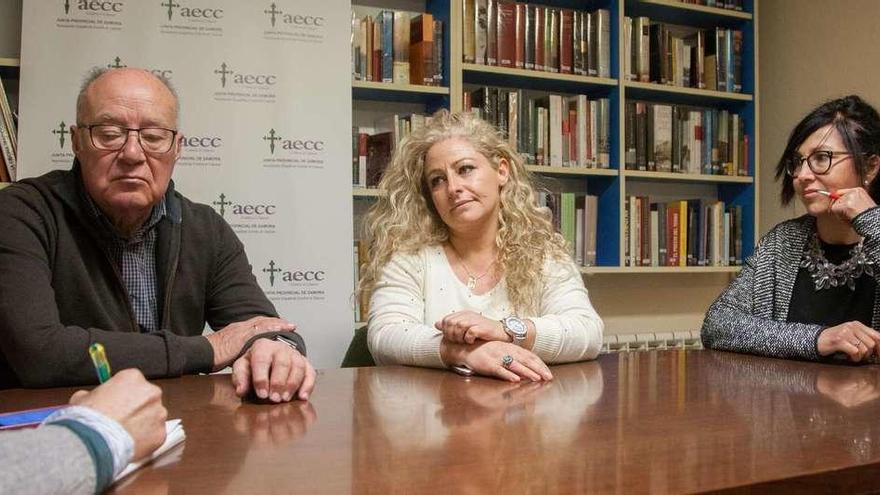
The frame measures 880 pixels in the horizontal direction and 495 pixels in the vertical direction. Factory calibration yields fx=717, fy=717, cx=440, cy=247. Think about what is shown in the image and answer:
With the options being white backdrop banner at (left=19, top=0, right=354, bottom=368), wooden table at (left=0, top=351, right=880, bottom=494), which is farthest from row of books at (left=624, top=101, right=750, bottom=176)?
wooden table at (left=0, top=351, right=880, bottom=494)

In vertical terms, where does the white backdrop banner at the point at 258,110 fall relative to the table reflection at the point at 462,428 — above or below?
above

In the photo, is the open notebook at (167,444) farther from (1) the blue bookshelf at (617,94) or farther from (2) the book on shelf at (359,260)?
(1) the blue bookshelf at (617,94)

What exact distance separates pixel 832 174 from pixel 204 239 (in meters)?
1.63

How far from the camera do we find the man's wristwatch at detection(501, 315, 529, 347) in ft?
4.85

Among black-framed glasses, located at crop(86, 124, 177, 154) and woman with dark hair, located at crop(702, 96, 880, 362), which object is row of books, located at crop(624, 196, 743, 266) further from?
black-framed glasses, located at crop(86, 124, 177, 154)

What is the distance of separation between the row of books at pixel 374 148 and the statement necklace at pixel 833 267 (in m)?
1.46

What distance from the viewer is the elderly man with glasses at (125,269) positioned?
125 centimetres

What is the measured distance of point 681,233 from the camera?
3.31 m

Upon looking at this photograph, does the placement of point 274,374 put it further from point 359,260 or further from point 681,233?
point 681,233

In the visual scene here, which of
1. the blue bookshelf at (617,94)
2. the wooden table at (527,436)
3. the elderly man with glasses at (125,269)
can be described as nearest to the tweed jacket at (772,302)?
the wooden table at (527,436)

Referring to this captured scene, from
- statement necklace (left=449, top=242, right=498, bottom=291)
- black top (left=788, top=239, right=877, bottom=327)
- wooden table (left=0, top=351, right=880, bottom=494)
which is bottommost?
wooden table (left=0, top=351, right=880, bottom=494)

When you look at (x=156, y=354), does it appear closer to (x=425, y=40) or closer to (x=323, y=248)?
(x=323, y=248)

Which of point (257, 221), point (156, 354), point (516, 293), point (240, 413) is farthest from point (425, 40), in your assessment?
point (240, 413)

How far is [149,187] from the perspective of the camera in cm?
155
